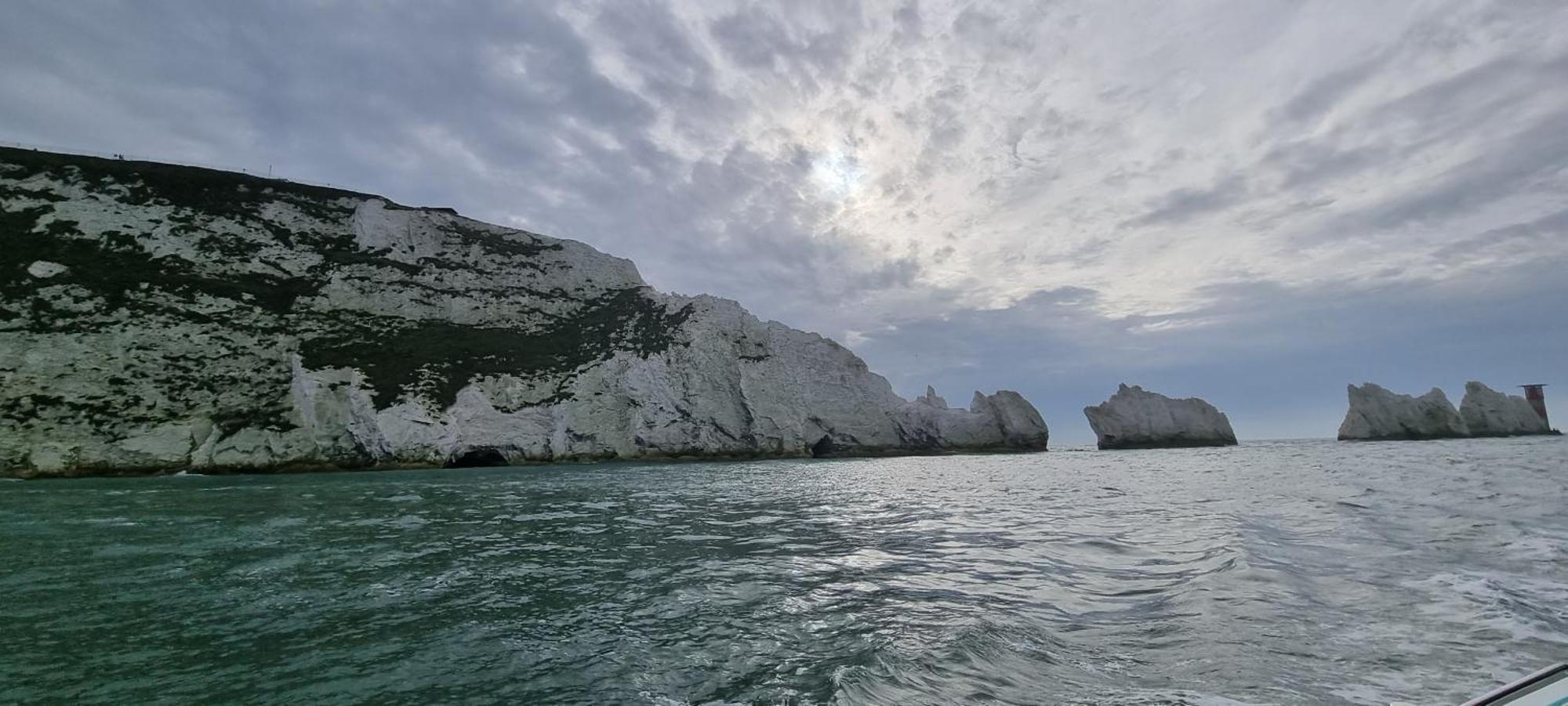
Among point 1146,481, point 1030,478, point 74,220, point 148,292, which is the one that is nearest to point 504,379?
point 148,292

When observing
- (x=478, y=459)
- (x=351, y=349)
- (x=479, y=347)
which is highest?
(x=479, y=347)

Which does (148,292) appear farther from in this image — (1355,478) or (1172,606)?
(1355,478)

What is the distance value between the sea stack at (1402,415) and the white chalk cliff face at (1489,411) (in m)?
2.54

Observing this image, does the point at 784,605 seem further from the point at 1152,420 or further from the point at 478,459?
the point at 1152,420

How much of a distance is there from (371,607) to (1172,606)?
1110 cm

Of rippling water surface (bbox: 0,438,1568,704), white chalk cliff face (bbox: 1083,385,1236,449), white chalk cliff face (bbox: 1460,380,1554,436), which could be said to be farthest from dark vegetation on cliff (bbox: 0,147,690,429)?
white chalk cliff face (bbox: 1460,380,1554,436)

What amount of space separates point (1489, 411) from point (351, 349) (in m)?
161

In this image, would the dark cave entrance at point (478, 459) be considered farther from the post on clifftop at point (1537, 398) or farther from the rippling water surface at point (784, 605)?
the post on clifftop at point (1537, 398)

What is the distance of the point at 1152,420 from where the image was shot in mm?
105938

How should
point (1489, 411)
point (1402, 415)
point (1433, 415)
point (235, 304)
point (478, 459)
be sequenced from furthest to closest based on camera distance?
point (1489, 411) < point (1402, 415) < point (1433, 415) < point (478, 459) < point (235, 304)

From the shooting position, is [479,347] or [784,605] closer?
[784,605]

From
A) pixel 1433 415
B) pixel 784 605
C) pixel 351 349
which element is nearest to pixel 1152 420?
pixel 1433 415

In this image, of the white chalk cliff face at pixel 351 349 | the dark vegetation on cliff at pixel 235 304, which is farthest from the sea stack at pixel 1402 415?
the dark vegetation on cliff at pixel 235 304

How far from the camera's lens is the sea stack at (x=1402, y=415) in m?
98.8
